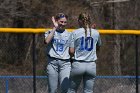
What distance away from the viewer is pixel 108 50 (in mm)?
13023

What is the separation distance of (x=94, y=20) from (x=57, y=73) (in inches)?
498

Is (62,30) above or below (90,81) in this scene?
above

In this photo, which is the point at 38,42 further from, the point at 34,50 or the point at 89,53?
the point at 89,53

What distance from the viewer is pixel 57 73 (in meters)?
9.91

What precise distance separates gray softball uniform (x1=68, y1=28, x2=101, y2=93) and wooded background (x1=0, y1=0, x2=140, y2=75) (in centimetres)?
172

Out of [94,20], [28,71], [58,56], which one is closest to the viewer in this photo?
[58,56]

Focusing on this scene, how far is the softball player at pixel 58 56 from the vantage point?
9.86 meters

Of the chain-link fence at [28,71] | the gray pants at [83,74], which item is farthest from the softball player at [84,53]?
the chain-link fence at [28,71]

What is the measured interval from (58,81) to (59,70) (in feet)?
0.59

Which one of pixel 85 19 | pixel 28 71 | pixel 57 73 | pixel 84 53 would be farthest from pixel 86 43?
pixel 28 71

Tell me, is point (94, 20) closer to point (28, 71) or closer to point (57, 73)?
point (28, 71)

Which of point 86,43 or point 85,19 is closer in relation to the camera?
point 85,19

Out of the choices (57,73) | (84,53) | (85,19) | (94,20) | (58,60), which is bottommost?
(94,20)

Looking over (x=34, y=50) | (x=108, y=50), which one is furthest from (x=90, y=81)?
(x=108, y=50)
